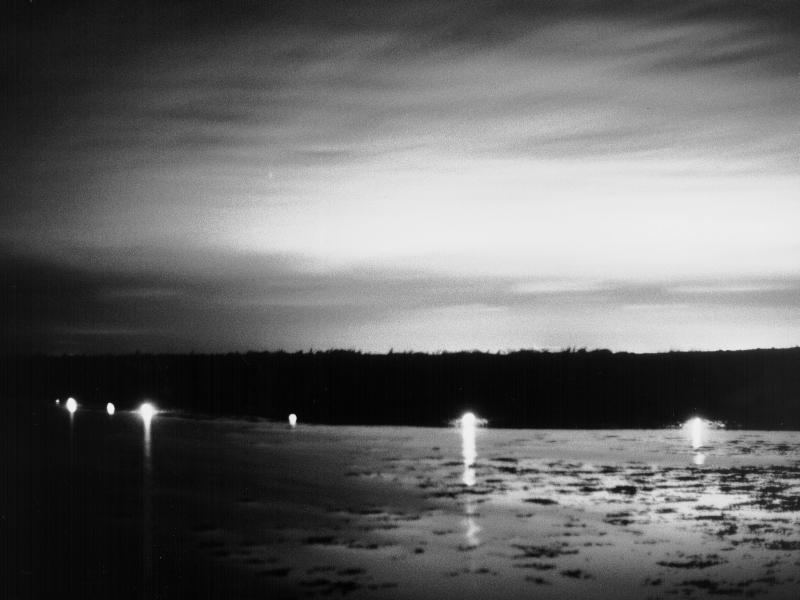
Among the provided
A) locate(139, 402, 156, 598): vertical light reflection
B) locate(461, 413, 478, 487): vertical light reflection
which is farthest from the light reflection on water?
locate(139, 402, 156, 598): vertical light reflection

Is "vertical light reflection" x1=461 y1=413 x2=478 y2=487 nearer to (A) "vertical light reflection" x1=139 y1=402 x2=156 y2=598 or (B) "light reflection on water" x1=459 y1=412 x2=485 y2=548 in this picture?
(B) "light reflection on water" x1=459 y1=412 x2=485 y2=548

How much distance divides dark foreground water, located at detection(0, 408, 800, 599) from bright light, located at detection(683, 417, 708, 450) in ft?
5.14

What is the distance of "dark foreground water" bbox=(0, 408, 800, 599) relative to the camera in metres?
11.1

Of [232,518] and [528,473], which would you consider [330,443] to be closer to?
[528,473]

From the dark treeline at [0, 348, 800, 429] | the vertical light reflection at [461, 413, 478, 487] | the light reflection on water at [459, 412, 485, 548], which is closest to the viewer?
the light reflection on water at [459, 412, 485, 548]

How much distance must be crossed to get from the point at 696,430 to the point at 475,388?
2629 centimetres

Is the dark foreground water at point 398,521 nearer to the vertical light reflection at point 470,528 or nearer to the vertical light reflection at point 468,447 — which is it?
the vertical light reflection at point 470,528

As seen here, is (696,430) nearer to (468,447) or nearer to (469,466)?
(468,447)

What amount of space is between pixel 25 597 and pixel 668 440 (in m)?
23.1

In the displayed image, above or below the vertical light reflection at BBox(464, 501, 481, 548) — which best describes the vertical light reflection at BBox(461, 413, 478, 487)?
above

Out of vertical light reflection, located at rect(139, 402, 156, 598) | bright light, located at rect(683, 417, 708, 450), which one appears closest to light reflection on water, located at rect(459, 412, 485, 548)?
vertical light reflection, located at rect(139, 402, 156, 598)

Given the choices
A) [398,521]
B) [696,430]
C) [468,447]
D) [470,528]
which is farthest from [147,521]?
[696,430]

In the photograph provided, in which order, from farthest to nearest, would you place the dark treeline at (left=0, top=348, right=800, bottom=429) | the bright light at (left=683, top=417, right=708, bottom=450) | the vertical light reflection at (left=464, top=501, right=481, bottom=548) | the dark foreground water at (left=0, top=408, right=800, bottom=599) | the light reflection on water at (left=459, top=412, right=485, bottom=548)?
the dark treeline at (left=0, top=348, right=800, bottom=429) < the bright light at (left=683, top=417, right=708, bottom=450) < the light reflection on water at (left=459, top=412, right=485, bottom=548) < the vertical light reflection at (left=464, top=501, right=481, bottom=548) < the dark foreground water at (left=0, top=408, right=800, bottom=599)

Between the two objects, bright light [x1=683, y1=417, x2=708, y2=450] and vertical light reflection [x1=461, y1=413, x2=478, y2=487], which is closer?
vertical light reflection [x1=461, y1=413, x2=478, y2=487]
